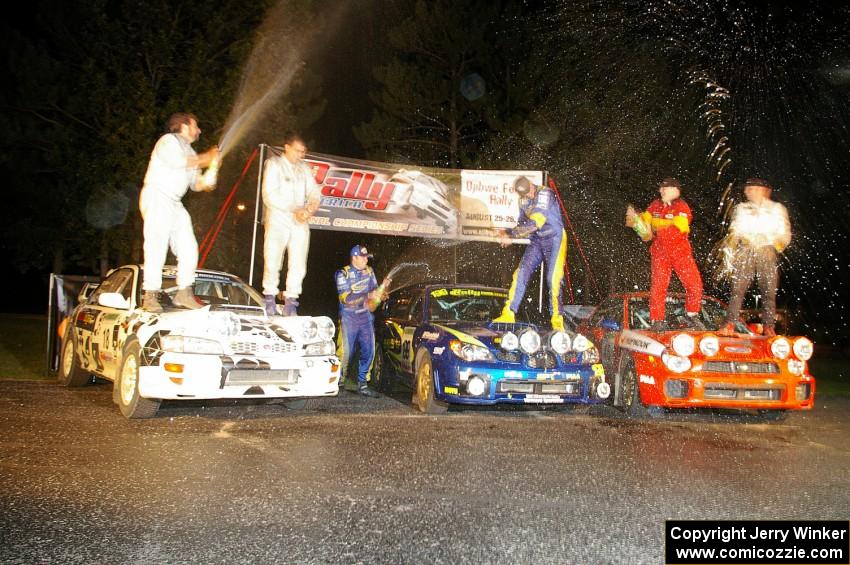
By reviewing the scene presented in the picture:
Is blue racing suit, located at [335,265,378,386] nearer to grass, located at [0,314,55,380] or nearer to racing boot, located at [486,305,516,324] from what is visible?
racing boot, located at [486,305,516,324]

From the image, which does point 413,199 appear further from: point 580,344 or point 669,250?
point 580,344

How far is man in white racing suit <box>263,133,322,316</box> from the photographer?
9086 millimetres

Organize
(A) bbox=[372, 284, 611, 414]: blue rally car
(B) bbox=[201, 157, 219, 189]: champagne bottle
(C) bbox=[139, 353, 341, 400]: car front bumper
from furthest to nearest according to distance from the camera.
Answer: (A) bbox=[372, 284, 611, 414]: blue rally car
(B) bbox=[201, 157, 219, 189]: champagne bottle
(C) bbox=[139, 353, 341, 400]: car front bumper

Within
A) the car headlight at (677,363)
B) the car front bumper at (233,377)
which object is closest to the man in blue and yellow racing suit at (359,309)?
the car front bumper at (233,377)

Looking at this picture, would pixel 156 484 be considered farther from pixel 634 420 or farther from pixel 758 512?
pixel 634 420

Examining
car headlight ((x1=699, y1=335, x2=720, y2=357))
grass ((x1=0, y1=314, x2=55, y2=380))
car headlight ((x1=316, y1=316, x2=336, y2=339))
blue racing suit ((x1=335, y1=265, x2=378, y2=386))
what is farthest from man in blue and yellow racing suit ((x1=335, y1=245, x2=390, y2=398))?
grass ((x1=0, y1=314, x2=55, y2=380))

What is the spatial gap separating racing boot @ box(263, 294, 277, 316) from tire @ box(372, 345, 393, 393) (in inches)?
83.2

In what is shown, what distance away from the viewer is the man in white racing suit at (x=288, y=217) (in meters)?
9.09

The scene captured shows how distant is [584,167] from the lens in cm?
2080

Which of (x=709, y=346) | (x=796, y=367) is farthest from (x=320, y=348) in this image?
(x=796, y=367)

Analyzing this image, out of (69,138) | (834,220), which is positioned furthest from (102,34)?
(834,220)

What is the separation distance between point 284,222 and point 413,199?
4243mm

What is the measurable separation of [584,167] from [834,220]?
16.6 meters

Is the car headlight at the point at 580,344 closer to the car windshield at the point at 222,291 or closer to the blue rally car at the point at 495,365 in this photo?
the blue rally car at the point at 495,365
